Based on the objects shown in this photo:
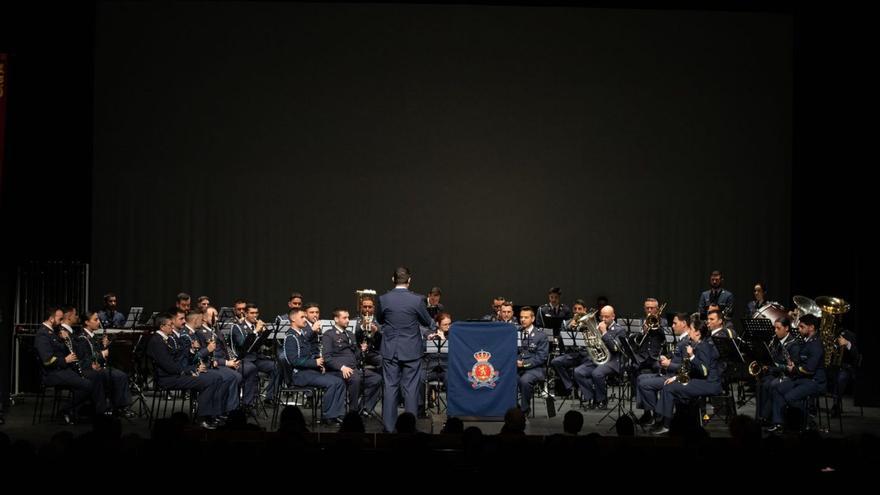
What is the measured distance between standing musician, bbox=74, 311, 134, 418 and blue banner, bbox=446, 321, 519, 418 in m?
4.21

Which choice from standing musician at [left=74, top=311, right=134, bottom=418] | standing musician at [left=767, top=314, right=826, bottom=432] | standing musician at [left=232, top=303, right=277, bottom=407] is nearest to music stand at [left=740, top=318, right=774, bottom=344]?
standing musician at [left=767, top=314, right=826, bottom=432]

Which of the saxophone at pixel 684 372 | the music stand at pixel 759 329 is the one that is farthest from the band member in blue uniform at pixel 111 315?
the music stand at pixel 759 329

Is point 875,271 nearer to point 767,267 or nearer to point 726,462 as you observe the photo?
point 767,267

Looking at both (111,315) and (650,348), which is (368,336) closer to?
(650,348)

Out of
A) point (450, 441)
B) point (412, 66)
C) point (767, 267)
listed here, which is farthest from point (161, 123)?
point (450, 441)

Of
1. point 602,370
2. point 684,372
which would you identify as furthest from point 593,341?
point 684,372

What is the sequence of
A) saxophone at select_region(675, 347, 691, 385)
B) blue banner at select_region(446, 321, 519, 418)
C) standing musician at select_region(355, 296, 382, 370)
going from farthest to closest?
Answer: standing musician at select_region(355, 296, 382, 370) < saxophone at select_region(675, 347, 691, 385) < blue banner at select_region(446, 321, 519, 418)

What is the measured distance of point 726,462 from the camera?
197 inches

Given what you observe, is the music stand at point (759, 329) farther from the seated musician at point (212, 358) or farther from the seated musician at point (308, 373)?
the seated musician at point (212, 358)

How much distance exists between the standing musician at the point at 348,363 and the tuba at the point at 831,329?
5.80 metres

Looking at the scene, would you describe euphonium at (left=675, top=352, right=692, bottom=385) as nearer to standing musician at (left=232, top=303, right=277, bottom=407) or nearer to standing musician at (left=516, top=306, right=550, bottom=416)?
standing musician at (left=516, top=306, right=550, bottom=416)

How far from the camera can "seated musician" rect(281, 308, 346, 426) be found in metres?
10.6

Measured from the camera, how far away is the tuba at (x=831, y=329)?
11.8 meters

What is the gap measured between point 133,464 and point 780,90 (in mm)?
15689
